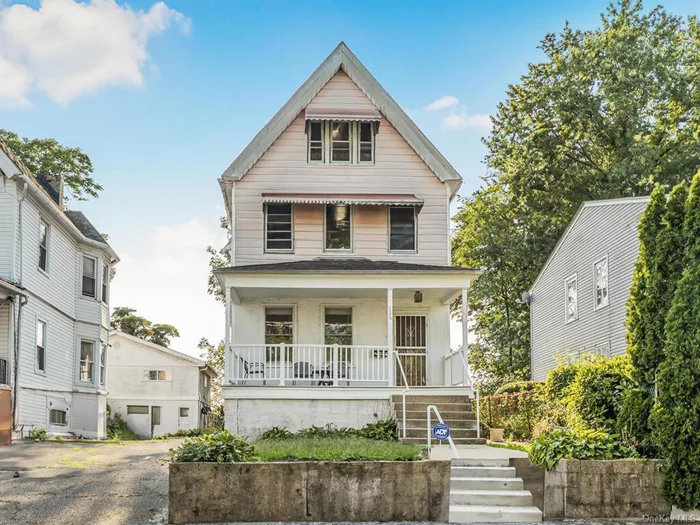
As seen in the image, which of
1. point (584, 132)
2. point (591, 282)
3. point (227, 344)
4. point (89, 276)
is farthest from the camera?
point (584, 132)

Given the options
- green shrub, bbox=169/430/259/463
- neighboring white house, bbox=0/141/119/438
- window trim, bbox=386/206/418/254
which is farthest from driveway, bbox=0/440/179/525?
window trim, bbox=386/206/418/254

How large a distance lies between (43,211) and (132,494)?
13899 mm

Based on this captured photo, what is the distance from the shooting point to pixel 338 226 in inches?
838

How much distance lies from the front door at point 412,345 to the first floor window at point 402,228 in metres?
1.91

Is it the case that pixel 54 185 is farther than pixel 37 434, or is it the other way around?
pixel 54 185

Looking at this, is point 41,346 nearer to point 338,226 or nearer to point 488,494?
point 338,226

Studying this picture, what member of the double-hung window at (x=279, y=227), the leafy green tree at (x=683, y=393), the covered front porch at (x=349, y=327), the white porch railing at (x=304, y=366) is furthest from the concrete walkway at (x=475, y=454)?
the double-hung window at (x=279, y=227)

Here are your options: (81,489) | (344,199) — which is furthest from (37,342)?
(81,489)

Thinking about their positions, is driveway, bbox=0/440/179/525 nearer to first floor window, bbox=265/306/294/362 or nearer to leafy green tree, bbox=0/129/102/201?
first floor window, bbox=265/306/294/362

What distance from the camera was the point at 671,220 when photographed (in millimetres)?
10461

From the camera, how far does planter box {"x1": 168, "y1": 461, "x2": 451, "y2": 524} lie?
31.3 ft

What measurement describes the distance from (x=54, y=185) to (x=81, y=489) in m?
18.2

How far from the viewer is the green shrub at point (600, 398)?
37.8 feet

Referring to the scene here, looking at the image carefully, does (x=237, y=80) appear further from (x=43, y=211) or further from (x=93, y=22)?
(x=43, y=211)
